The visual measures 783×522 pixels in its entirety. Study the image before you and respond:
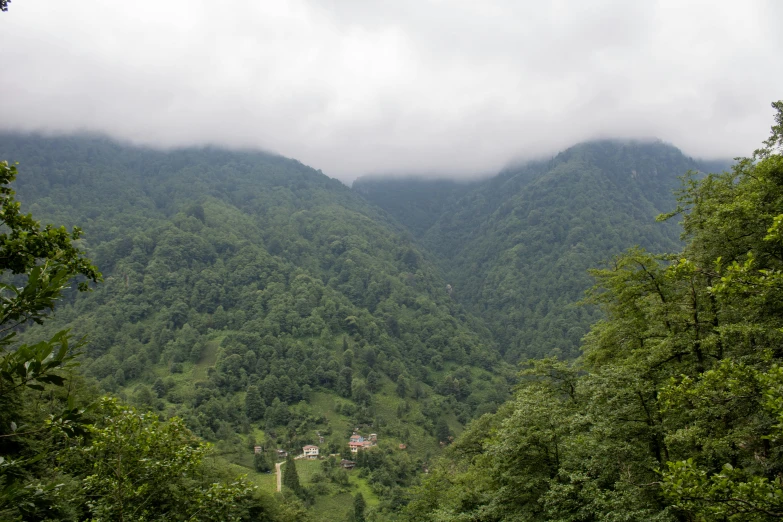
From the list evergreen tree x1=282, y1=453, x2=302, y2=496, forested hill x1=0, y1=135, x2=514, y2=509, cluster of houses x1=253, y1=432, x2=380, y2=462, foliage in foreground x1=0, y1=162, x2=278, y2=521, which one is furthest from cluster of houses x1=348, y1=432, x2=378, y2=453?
foliage in foreground x1=0, y1=162, x2=278, y2=521

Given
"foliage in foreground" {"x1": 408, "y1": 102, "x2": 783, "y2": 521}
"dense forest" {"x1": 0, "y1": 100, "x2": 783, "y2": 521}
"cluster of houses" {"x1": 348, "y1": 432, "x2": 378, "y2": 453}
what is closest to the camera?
"dense forest" {"x1": 0, "y1": 100, "x2": 783, "y2": 521}

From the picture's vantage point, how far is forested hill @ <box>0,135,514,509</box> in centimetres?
9350

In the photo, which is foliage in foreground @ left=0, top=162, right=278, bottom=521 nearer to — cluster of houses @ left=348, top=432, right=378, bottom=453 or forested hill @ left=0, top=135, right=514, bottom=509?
forested hill @ left=0, top=135, right=514, bottom=509

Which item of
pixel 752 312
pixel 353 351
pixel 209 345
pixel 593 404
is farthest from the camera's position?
pixel 353 351

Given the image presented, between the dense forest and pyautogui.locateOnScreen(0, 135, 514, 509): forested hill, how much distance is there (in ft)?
2.33

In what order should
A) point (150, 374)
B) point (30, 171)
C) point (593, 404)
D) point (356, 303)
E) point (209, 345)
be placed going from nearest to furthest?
point (593, 404) < point (150, 374) < point (209, 345) < point (356, 303) < point (30, 171)

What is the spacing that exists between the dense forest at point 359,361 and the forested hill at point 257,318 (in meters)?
0.71

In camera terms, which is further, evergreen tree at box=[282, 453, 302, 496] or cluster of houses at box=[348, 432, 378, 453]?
cluster of houses at box=[348, 432, 378, 453]

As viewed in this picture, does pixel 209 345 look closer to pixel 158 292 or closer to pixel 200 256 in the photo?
pixel 158 292

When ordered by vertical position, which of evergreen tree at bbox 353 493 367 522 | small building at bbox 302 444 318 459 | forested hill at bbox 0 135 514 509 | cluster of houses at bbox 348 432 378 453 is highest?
forested hill at bbox 0 135 514 509

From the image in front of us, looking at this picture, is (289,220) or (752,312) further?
(289,220)

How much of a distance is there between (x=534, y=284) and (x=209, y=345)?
131m

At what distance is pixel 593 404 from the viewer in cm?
1496

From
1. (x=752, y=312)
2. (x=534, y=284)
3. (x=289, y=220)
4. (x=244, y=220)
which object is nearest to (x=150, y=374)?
(x=244, y=220)
